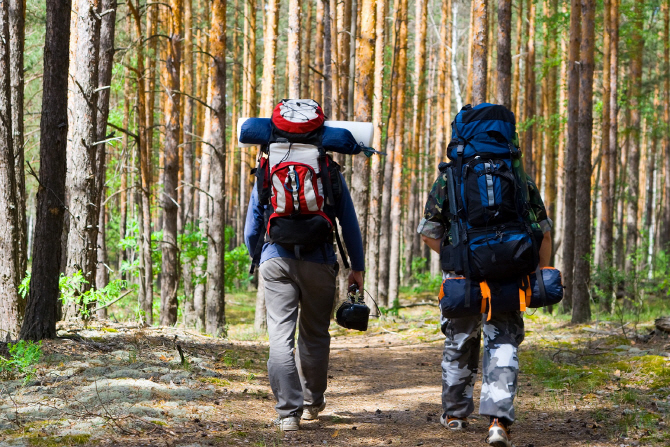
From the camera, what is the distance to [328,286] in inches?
166

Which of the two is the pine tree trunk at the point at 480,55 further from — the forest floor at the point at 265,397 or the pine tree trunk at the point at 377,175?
the pine tree trunk at the point at 377,175

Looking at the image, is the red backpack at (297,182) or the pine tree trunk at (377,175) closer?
the red backpack at (297,182)

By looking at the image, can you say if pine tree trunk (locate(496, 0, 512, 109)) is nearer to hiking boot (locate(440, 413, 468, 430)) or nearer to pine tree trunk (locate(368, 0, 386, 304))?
pine tree trunk (locate(368, 0, 386, 304))

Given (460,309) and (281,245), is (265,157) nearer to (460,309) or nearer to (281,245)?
(281,245)

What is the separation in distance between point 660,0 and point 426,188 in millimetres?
11755

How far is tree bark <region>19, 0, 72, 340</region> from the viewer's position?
18.9 feet

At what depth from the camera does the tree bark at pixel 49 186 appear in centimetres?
575

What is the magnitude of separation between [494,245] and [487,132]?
71 centimetres

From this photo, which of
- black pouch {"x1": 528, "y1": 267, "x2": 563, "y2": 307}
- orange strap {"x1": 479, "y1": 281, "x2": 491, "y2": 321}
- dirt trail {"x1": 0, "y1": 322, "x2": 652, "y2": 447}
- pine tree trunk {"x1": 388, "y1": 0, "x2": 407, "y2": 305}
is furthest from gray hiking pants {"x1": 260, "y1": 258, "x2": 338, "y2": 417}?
pine tree trunk {"x1": 388, "y1": 0, "x2": 407, "y2": 305}

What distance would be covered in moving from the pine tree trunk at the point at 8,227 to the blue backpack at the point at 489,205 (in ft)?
17.9

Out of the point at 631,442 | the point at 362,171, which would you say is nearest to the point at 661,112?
the point at 362,171

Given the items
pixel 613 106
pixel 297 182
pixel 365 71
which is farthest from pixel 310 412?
pixel 613 106

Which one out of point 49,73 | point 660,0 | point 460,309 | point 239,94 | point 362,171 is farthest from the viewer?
point 239,94

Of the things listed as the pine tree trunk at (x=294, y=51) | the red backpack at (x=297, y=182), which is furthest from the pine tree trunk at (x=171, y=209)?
the red backpack at (x=297, y=182)
